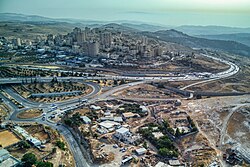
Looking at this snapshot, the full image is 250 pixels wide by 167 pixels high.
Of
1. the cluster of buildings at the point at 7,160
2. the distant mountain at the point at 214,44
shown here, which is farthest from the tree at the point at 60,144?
the distant mountain at the point at 214,44

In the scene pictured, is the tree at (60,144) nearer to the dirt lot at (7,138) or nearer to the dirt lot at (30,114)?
the dirt lot at (7,138)

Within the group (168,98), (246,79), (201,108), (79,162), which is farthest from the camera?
(246,79)

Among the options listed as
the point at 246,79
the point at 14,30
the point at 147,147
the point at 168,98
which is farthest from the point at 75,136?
the point at 14,30

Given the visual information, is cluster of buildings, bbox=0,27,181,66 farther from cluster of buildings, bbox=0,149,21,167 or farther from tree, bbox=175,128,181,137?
cluster of buildings, bbox=0,149,21,167

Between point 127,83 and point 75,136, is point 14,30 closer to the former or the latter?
point 127,83

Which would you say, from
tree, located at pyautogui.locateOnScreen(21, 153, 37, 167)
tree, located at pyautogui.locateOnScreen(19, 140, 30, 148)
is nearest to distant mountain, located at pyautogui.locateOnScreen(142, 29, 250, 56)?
tree, located at pyautogui.locateOnScreen(19, 140, 30, 148)
